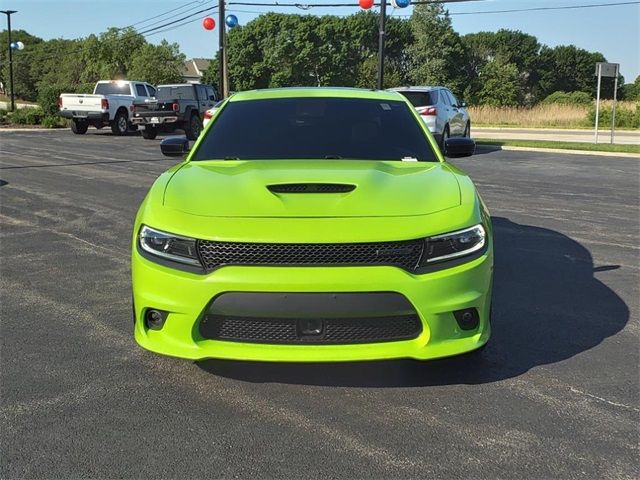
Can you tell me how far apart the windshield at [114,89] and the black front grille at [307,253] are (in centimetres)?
2564

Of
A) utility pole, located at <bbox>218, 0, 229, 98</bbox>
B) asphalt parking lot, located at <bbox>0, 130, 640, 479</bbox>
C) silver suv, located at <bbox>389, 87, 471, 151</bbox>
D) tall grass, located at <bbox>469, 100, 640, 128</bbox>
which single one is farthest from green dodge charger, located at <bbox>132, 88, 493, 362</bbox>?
tall grass, located at <bbox>469, 100, 640, 128</bbox>

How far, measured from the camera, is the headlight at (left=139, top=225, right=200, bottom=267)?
3037 mm

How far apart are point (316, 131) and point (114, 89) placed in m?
24.7

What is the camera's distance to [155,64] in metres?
59.3

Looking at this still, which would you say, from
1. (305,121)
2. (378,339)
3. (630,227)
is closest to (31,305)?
(305,121)

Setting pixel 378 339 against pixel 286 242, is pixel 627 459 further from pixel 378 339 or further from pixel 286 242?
pixel 286 242

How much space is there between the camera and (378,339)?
118 inches

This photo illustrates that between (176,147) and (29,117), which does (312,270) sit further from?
(29,117)

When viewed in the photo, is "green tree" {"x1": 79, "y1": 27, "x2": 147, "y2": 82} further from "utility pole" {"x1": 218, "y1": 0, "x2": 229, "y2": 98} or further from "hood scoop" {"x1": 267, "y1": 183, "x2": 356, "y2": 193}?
"hood scoop" {"x1": 267, "y1": 183, "x2": 356, "y2": 193}

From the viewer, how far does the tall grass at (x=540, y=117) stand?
3898 cm

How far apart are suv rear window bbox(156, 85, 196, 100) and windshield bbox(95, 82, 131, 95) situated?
2.34 metres

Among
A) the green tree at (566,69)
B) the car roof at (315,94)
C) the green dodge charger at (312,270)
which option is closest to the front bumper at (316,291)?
the green dodge charger at (312,270)

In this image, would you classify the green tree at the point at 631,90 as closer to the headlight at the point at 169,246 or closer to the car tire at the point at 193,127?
the car tire at the point at 193,127

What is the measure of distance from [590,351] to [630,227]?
4.61 metres
